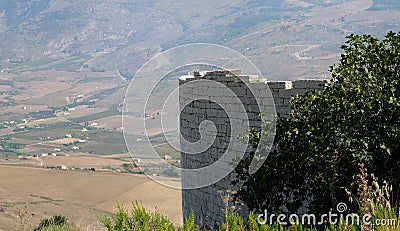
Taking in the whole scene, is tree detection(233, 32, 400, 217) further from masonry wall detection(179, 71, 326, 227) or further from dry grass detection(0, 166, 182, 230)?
dry grass detection(0, 166, 182, 230)

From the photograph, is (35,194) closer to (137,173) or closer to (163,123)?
(137,173)

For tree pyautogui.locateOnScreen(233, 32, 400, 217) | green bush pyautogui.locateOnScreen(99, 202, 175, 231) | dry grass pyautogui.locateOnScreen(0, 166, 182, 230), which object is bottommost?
dry grass pyautogui.locateOnScreen(0, 166, 182, 230)

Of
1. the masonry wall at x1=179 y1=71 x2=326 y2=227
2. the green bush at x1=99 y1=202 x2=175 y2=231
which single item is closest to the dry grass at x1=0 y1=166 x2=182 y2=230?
the masonry wall at x1=179 y1=71 x2=326 y2=227

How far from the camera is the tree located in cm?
727

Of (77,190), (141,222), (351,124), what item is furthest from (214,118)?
(77,190)

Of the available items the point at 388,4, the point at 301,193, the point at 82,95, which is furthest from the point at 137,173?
the point at 388,4

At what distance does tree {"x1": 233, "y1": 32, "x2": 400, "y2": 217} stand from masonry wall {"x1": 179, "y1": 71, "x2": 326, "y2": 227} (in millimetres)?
1356

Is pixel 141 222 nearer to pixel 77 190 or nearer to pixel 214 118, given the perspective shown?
pixel 214 118

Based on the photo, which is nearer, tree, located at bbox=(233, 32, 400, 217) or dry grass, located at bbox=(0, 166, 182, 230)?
tree, located at bbox=(233, 32, 400, 217)

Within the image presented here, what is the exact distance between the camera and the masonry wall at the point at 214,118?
9758 millimetres

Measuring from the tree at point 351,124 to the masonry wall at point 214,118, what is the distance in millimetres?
1356

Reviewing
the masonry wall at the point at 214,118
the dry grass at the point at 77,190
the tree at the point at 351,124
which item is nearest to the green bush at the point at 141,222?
the tree at the point at 351,124

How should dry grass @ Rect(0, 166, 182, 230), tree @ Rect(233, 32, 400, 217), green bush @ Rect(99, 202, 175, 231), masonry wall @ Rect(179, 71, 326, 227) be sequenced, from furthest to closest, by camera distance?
dry grass @ Rect(0, 166, 182, 230)
masonry wall @ Rect(179, 71, 326, 227)
tree @ Rect(233, 32, 400, 217)
green bush @ Rect(99, 202, 175, 231)

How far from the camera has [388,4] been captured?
178m
